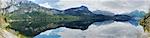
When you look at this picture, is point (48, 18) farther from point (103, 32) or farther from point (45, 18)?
point (103, 32)

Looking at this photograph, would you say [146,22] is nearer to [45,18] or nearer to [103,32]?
[103,32]

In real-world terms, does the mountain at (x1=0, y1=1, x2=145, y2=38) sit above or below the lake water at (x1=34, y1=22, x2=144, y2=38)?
above

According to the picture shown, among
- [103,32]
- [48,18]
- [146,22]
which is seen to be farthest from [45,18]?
[146,22]

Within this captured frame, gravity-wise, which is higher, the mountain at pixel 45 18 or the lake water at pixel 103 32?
the mountain at pixel 45 18

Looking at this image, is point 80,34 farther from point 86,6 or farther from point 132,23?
point 132,23

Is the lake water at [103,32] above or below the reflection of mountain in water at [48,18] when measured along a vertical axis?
below

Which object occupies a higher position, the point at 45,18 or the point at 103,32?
the point at 45,18

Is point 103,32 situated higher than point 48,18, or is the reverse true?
point 48,18

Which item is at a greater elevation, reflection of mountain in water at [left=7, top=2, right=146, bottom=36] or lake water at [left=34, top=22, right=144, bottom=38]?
reflection of mountain in water at [left=7, top=2, right=146, bottom=36]
